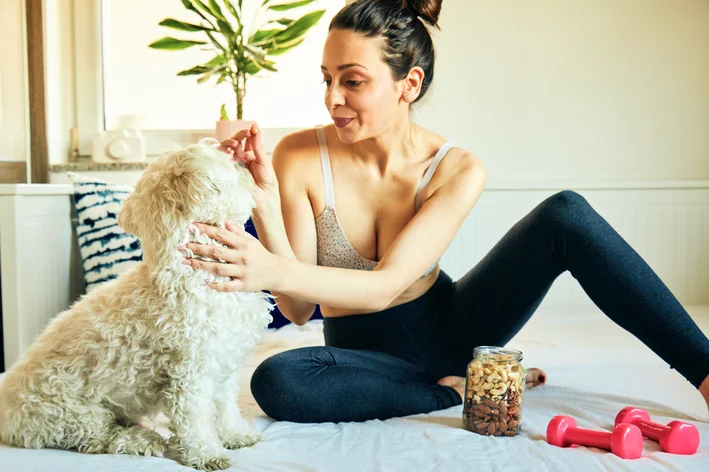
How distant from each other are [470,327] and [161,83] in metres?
2.05

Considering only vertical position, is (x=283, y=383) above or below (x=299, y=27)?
below

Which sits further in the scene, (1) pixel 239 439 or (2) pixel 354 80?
(2) pixel 354 80

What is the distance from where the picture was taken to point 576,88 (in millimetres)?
2959

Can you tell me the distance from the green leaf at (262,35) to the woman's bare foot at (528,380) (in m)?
1.76

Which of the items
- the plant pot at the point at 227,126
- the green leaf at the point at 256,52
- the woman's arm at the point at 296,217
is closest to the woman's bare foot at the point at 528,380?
the woman's arm at the point at 296,217

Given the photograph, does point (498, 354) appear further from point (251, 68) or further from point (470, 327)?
point (251, 68)

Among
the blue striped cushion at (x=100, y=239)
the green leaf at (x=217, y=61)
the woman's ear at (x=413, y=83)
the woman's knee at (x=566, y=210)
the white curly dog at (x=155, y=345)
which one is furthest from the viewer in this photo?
the green leaf at (x=217, y=61)

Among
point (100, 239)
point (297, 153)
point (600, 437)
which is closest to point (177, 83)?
point (100, 239)

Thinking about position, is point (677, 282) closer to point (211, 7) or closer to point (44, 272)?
point (211, 7)

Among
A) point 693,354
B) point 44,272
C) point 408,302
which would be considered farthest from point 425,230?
point 44,272

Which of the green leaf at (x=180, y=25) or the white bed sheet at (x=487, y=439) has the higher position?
the green leaf at (x=180, y=25)

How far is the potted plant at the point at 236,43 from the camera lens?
9.36ft

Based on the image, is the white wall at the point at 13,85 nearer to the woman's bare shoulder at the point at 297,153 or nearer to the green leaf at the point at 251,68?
the green leaf at the point at 251,68

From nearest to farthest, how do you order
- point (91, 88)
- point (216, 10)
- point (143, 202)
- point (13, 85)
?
point (143, 202) < point (13, 85) < point (216, 10) < point (91, 88)
